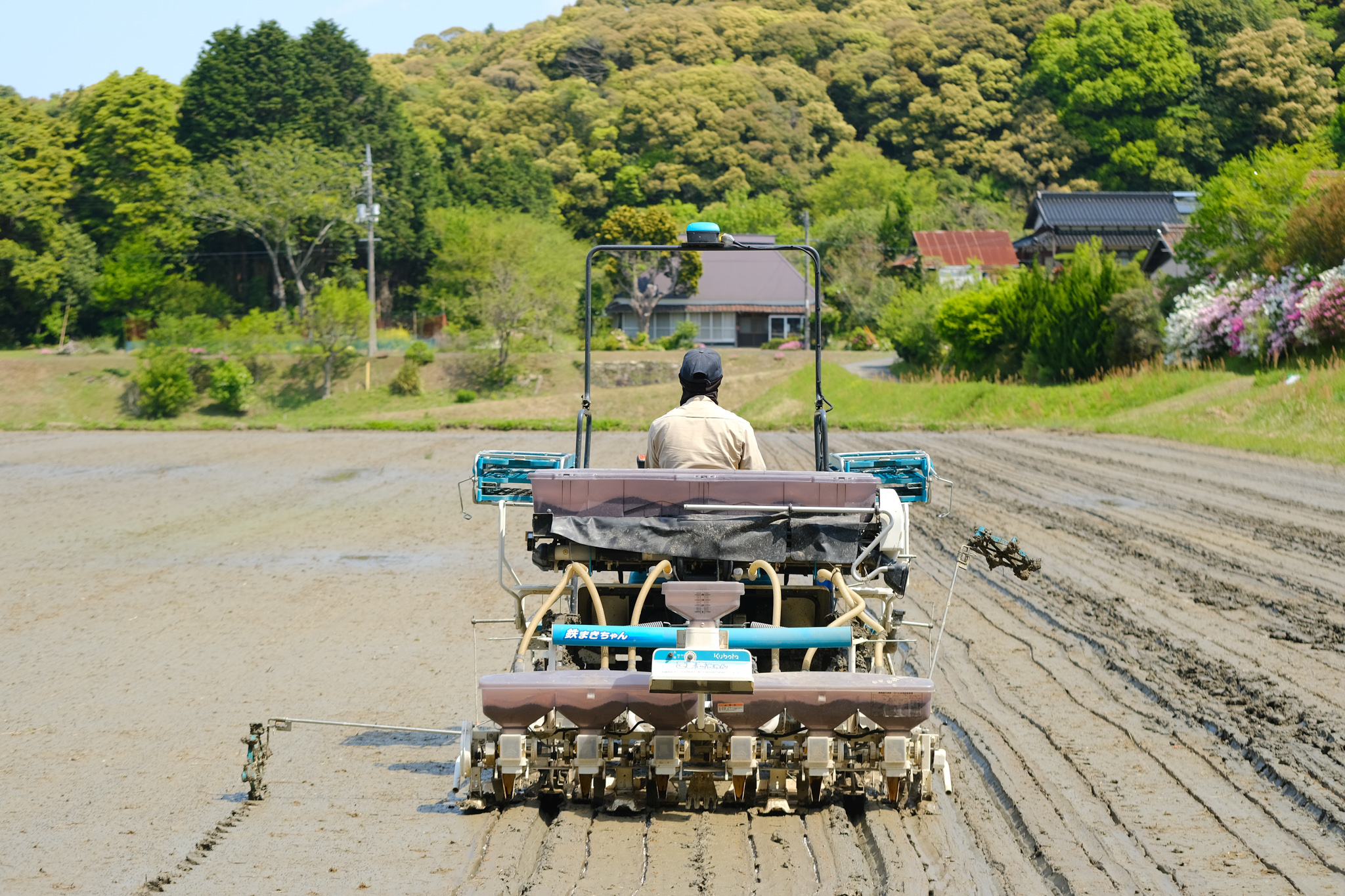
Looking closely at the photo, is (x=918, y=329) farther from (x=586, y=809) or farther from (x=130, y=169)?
(x=130, y=169)

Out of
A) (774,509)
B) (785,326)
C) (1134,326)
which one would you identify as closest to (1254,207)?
(1134,326)

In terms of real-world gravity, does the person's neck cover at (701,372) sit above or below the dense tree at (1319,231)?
below

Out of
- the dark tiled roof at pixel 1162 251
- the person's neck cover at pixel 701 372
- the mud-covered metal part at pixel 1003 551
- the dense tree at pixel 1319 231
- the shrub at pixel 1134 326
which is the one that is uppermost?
the dark tiled roof at pixel 1162 251

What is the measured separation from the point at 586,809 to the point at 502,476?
1695mm

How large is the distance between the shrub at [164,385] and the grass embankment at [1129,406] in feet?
71.3

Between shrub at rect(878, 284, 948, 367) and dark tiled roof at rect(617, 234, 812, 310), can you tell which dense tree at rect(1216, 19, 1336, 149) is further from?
shrub at rect(878, 284, 948, 367)

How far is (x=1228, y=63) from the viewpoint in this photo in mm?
78812

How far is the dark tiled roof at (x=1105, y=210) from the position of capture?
61.2m

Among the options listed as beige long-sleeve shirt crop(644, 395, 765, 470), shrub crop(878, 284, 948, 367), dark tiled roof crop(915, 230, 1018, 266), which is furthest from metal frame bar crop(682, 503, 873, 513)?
dark tiled roof crop(915, 230, 1018, 266)

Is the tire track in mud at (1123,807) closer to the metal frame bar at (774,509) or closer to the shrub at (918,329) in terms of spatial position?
the metal frame bar at (774,509)

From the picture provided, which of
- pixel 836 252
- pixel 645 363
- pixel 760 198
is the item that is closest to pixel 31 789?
pixel 645 363

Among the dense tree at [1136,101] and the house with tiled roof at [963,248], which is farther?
the dense tree at [1136,101]

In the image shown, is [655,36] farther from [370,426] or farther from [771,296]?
[370,426]

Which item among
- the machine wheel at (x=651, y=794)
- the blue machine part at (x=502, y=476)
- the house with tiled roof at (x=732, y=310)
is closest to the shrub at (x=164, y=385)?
the house with tiled roof at (x=732, y=310)
